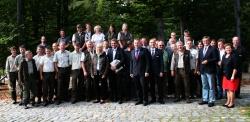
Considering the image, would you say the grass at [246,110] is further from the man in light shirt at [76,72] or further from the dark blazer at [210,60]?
the man in light shirt at [76,72]

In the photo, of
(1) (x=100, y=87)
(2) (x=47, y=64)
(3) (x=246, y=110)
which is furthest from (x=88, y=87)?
(3) (x=246, y=110)

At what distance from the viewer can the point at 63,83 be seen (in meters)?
16.3

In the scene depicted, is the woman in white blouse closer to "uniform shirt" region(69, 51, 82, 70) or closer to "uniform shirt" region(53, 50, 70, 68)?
"uniform shirt" region(69, 51, 82, 70)

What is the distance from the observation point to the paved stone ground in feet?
41.2

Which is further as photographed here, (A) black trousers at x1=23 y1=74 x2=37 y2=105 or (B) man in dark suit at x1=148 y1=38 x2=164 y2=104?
(A) black trousers at x1=23 y1=74 x2=37 y2=105

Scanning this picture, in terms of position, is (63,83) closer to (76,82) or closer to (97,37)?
(76,82)

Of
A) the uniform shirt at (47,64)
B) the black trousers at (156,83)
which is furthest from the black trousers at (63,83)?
the black trousers at (156,83)

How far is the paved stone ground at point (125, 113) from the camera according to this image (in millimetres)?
12555

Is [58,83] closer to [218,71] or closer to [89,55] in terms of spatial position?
[89,55]

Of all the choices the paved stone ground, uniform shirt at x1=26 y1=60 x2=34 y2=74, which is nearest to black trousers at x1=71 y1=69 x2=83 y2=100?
the paved stone ground

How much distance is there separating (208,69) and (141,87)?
2194 millimetres

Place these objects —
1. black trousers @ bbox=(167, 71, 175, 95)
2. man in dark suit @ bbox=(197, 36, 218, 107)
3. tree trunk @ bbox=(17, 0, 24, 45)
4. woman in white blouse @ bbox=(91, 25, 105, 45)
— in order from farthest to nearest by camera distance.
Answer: tree trunk @ bbox=(17, 0, 24, 45), woman in white blouse @ bbox=(91, 25, 105, 45), black trousers @ bbox=(167, 71, 175, 95), man in dark suit @ bbox=(197, 36, 218, 107)

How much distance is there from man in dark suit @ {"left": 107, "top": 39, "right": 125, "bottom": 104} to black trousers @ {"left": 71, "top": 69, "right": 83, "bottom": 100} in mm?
1044

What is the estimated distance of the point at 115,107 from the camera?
14.8m
